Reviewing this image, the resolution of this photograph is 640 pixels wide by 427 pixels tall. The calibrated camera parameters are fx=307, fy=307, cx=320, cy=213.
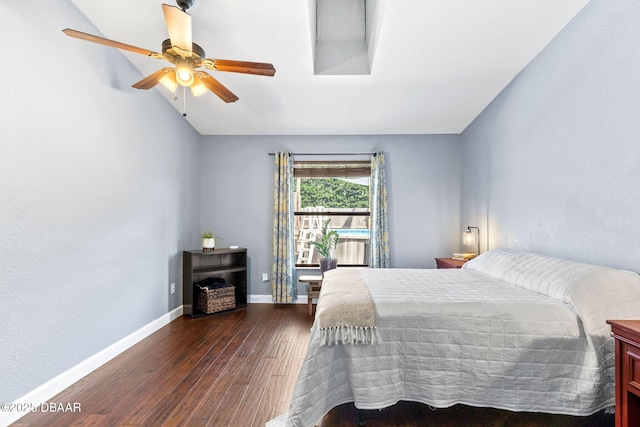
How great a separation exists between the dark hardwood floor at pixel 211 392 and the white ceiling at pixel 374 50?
8.18ft

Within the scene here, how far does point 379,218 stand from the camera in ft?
14.3

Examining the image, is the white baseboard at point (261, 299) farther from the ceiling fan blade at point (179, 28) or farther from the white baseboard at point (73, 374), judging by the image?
the ceiling fan blade at point (179, 28)

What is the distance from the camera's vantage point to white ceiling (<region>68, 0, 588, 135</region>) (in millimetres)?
2156

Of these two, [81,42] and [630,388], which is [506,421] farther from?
[81,42]

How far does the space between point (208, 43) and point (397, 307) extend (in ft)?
8.10

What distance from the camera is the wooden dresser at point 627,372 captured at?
3.84ft

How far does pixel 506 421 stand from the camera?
1.75 meters

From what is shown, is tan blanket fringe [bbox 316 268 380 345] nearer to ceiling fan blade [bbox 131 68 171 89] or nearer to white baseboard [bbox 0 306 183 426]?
white baseboard [bbox 0 306 183 426]

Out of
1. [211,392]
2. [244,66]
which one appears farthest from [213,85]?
[211,392]

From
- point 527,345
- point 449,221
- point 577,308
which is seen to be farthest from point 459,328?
point 449,221

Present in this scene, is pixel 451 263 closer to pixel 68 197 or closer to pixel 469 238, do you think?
pixel 469 238

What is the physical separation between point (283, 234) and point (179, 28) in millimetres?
2894

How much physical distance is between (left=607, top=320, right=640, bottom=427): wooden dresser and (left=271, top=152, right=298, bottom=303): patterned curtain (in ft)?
11.5

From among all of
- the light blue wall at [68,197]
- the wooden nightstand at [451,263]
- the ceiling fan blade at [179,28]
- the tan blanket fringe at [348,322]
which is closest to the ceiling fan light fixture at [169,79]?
the ceiling fan blade at [179,28]
